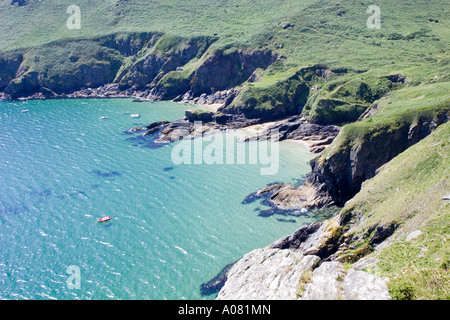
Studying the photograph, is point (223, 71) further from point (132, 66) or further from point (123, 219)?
point (123, 219)

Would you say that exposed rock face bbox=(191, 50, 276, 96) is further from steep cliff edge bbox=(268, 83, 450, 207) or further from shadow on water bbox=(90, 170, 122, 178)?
steep cliff edge bbox=(268, 83, 450, 207)

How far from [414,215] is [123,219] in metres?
37.6

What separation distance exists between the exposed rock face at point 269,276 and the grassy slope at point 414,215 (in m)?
5.52

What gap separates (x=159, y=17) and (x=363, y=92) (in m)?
126

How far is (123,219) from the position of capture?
5081 cm

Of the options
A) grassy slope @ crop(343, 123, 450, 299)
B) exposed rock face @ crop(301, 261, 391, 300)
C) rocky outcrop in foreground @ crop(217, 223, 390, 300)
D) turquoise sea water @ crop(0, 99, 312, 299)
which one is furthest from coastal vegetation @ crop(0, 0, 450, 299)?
turquoise sea water @ crop(0, 99, 312, 299)

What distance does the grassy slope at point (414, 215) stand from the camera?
2069 cm

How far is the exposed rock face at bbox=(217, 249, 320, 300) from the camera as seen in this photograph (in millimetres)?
24922

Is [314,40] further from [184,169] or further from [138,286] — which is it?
[138,286]

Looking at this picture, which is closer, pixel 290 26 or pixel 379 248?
pixel 379 248

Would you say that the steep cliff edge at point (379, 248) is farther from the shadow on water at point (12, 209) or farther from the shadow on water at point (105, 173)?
the shadow on water at point (105, 173)

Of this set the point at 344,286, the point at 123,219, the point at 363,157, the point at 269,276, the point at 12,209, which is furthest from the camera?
the point at 12,209

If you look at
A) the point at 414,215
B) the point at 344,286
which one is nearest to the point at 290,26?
the point at 414,215

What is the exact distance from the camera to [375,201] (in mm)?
38094
